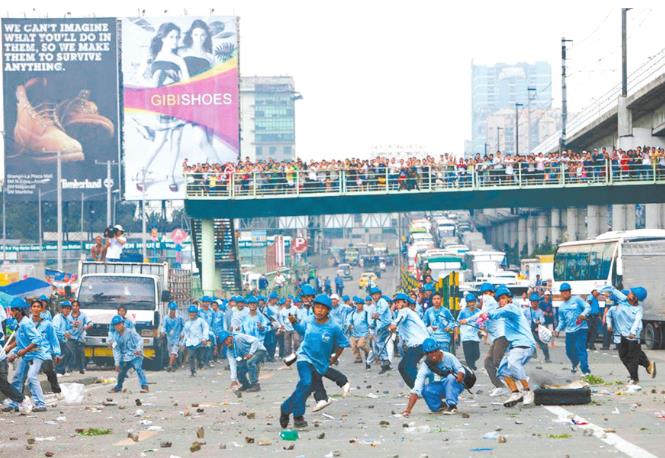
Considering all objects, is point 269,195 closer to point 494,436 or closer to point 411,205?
point 411,205

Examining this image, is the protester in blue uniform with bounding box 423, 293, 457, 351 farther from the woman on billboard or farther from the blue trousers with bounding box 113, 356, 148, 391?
the woman on billboard

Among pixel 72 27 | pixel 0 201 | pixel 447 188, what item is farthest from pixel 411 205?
pixel 0 201

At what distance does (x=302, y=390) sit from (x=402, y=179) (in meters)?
38.9

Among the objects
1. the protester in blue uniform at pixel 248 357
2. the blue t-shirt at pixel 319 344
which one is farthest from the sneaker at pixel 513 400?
the protester in blue uniform at pixel 248 357

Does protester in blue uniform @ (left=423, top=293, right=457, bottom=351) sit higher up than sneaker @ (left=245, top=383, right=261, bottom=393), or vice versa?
protester in blue uniform @ (left=423, top=293, right=457, bottom=351)

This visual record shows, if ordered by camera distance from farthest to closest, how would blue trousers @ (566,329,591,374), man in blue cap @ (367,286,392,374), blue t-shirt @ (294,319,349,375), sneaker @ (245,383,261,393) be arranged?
man in blue cap @ (367,286,392,374) → blue trousers @ (566,329,591,374) → sneaker @ (245,383,261,393) → blue t-shirt @ (294,319,349,375)

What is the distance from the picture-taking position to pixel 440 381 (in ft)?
56.6

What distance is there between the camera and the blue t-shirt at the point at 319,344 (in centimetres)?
1642

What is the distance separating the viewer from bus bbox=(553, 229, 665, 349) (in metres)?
35.7

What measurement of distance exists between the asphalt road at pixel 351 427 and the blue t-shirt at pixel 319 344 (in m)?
0.73

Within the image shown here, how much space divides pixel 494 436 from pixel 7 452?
494cm

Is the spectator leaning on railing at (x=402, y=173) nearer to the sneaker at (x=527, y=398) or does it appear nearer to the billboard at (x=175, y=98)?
the billboard at (x=175, y=98)

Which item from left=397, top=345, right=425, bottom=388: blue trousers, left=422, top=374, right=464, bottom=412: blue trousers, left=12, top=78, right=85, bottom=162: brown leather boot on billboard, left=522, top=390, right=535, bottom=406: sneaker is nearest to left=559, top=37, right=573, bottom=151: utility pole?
left=12, top=78, right=85, bottom=162: brown leather boot on billboard

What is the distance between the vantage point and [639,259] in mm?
38531
